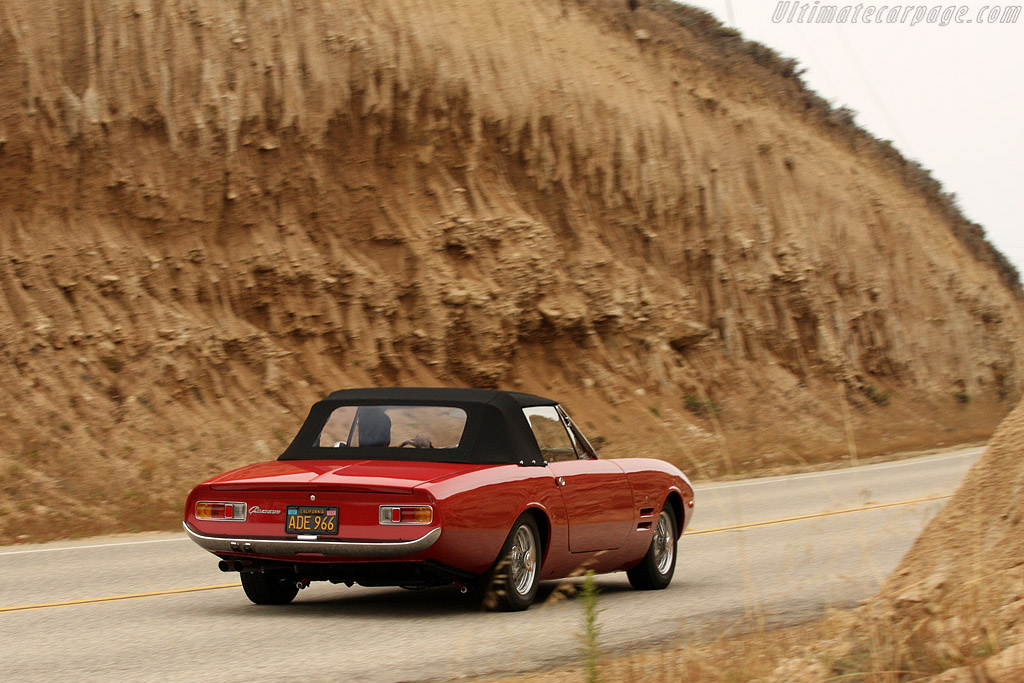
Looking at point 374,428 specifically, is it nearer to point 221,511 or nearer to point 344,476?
point 344,476

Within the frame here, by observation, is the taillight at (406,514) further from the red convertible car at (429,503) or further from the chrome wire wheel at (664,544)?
the chrome wire wheel at (664,544)

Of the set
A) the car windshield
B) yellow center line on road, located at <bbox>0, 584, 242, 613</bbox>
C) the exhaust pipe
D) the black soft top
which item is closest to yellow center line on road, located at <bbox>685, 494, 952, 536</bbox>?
the black soft top

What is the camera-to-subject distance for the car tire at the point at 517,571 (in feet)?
26.3

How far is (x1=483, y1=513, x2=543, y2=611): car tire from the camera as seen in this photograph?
26.3 feet

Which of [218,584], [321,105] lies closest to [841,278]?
[321,105]

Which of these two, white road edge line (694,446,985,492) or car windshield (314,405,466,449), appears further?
white road edge line (694,446,985,492)

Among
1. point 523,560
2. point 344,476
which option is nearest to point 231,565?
point 344,476

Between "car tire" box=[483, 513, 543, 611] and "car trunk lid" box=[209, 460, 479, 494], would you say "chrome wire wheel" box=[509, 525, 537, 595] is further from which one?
"car trunk lid" box=[209, 460, 479, 494]

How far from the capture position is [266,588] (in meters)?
8.78

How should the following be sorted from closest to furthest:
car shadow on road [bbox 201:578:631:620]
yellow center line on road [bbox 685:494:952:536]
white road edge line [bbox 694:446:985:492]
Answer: car shadow on road [bbox 201:578:631:620] → yellow center line on road [bbox 685:494:952:536] → white road edge line [bbox 694:446:985:492]

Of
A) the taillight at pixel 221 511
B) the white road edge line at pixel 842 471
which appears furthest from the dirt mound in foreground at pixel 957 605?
the white road edge line at pixel 842 471

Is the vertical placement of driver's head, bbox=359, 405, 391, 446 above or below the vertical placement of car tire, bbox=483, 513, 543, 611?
above

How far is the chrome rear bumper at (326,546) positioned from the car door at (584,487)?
Answer: 1466 millimetres

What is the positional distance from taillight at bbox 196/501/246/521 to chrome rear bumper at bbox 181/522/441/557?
0.44 feet
